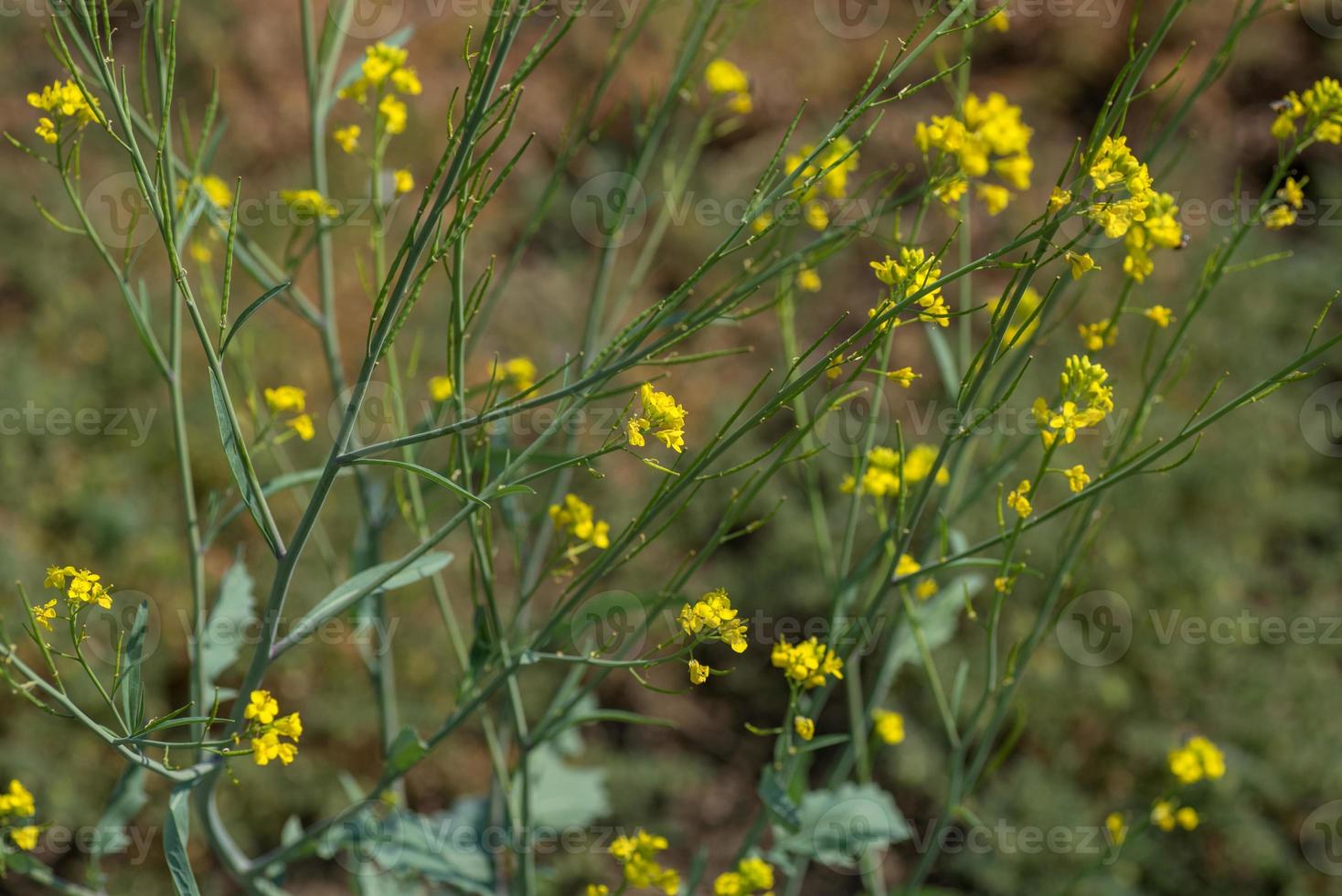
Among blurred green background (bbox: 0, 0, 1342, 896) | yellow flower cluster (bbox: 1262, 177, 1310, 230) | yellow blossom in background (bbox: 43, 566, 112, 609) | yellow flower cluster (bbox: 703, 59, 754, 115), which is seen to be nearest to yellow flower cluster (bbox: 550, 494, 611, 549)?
yellow blossom in background (bbox: 43, 566, 112, 609)

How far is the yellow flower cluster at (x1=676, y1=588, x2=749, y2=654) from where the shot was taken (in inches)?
44.4

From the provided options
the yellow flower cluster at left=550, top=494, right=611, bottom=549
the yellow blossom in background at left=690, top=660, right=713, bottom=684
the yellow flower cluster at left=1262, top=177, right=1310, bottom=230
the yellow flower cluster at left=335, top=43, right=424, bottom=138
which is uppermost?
the yellow flower cluster at left=335, top=43, right=424, bottom=138

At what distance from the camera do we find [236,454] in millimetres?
1134

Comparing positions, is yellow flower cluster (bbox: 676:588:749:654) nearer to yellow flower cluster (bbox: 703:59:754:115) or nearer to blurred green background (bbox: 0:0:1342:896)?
yellow flower cluster (bbox: 703:59:754:115)

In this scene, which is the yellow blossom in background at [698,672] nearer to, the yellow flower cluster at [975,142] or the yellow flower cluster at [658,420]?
the yellow flower cluster at [658,420]

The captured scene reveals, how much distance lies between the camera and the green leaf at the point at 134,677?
1.13 meters

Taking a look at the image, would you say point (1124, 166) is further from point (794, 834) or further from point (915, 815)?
point (915, 815)

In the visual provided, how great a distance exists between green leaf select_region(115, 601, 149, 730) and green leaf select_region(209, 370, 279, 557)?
0.15 m

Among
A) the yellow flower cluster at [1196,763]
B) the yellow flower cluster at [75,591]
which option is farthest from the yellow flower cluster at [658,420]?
the yellow flower cluster at [1196,763]

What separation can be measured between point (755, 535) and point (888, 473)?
216 centimetres

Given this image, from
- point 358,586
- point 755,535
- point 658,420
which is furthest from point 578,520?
point 755,535

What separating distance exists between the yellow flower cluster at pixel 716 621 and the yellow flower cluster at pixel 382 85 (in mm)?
834

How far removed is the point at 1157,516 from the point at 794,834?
2.38 metres

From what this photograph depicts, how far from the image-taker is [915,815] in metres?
3.19
